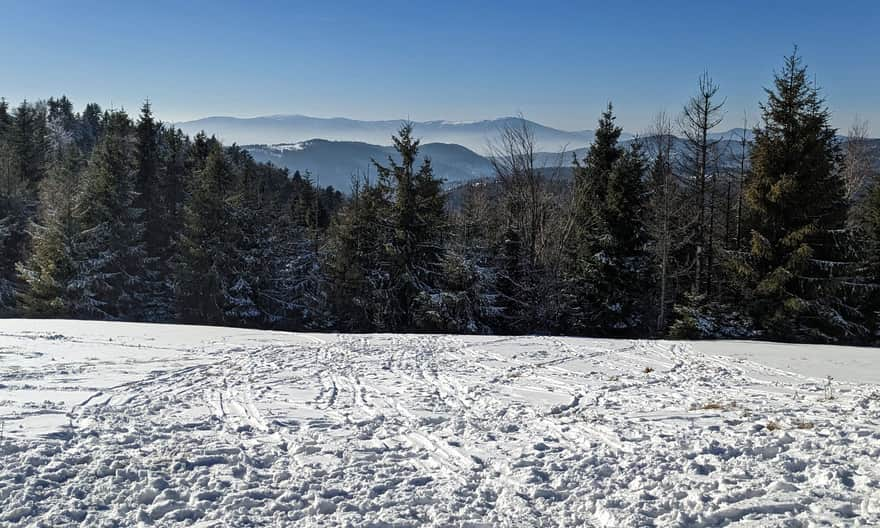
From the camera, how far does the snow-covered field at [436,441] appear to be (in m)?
5.02

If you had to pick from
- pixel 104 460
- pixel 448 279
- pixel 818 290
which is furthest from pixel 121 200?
pixel 818 290

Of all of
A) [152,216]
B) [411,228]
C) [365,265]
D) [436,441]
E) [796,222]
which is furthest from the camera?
[152,216]

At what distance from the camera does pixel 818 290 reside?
798 inches

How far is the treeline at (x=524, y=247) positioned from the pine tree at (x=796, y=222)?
0.06 meters

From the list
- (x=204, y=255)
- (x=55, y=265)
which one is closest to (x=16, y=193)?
(x=55, y=265)

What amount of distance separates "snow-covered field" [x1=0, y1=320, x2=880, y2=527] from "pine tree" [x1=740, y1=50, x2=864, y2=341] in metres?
9.15

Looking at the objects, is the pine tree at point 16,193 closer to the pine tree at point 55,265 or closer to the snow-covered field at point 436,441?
the pine tree at point 55,265

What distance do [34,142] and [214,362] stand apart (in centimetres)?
5263

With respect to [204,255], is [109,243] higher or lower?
higher

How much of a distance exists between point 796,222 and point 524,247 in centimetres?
1324

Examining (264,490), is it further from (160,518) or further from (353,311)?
(353,311)

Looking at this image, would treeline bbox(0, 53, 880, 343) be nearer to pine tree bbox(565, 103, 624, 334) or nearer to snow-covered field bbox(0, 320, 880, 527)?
pine tree bbox(565, 103, 624, 334)

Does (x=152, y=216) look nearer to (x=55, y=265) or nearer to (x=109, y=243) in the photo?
(x=109, y=243)

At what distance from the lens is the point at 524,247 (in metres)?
30.2
